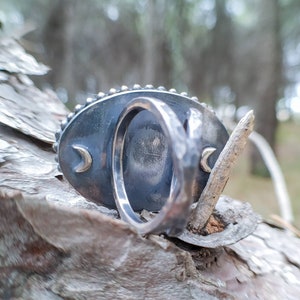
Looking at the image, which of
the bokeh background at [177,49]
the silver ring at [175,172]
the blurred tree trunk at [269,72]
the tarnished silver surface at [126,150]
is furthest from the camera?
the blurred tree trunk at [269,72]

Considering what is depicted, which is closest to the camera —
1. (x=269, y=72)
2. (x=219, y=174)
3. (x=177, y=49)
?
(x=219, y=174)

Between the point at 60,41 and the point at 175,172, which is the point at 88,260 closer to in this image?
the point at 175,172

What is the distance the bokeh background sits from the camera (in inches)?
108

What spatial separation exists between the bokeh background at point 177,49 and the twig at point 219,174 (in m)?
1.69

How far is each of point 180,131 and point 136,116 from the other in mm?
120

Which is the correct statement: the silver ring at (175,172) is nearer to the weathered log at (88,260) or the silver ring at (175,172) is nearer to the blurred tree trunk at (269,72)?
the weathered log at (88,260)

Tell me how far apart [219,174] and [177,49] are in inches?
98.9

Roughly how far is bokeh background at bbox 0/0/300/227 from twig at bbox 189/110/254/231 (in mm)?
1692

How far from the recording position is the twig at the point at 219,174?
0.40 metres

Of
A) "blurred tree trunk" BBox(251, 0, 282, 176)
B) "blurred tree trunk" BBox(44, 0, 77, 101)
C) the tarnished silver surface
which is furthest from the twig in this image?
"blurred tree trunk" BBox(251, 0, 282, 176)

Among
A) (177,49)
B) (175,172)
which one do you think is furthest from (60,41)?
(175,172)

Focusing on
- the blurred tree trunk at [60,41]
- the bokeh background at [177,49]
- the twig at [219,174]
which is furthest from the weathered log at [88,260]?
the blurred tree trunk at [60,41]

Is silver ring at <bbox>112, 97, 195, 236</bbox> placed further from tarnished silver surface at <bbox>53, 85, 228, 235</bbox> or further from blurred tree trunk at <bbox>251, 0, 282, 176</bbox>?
blurred tree trunk at <bbox>251, 0, 282, 176</bbox>

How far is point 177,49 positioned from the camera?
2807 mm
